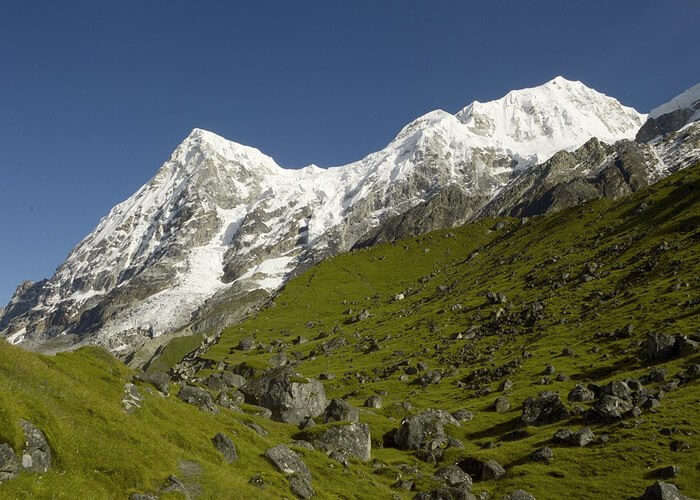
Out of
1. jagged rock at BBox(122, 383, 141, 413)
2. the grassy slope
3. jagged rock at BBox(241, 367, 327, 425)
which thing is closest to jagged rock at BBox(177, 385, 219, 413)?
the grassy slope

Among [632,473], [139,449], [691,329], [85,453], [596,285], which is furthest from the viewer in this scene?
[596,285]

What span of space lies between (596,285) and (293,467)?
394ft

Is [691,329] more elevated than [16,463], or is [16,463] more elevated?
[691,329]

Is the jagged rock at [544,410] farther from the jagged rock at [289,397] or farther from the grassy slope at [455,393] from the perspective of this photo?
the jagged rock at [289,397]

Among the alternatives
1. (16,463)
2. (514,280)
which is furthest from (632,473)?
(514,280)

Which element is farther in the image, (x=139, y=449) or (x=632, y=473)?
(x=632, y=473)

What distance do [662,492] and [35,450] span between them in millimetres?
44260

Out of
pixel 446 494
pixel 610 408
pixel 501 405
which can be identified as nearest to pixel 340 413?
pixel 501 405

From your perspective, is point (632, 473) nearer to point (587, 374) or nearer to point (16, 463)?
point (587, 374)

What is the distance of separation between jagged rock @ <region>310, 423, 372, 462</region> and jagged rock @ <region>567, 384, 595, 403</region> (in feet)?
100

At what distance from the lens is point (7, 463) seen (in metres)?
24.4

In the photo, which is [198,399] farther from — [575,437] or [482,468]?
[575,437]

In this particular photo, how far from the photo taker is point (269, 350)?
182 metres

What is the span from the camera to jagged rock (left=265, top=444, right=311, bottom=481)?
148 feet
